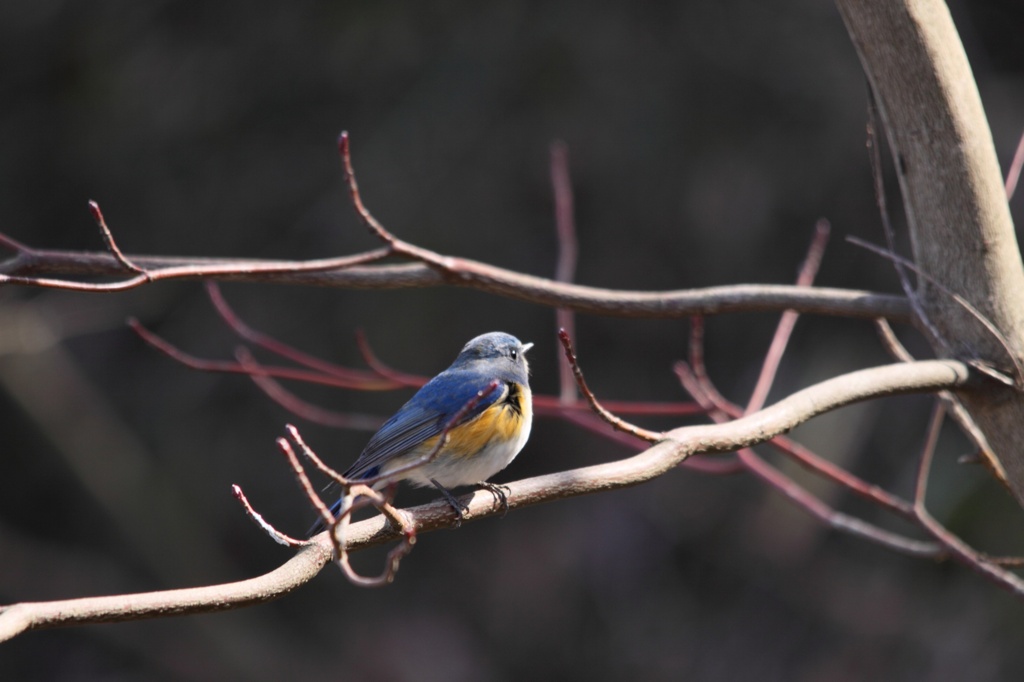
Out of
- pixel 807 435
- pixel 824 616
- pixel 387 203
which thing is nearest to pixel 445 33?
pixel 387 203

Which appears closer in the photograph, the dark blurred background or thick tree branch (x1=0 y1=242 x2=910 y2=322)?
thick tree branch (x1=0 y1=242 x2=910 y2=322)

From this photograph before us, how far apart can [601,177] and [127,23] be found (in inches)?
124

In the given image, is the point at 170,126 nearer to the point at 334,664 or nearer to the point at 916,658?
the point at 334,664

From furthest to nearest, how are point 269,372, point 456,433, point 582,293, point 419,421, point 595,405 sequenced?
point 269,372 → point 419,421 → point 456,433 → point 582,293 → point 595,405

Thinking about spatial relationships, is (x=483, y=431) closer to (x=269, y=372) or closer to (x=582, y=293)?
(x=582, y=293)

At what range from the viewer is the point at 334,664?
22.5 feet

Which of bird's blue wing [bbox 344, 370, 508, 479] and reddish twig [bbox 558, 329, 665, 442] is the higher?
reddish twig [bbox 558, 329, 665, 442]

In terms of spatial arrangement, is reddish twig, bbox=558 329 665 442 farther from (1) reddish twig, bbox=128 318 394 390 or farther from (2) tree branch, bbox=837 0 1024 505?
(1) reddish twig, bbox=128 318 394 390

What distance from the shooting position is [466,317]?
604 centimetres

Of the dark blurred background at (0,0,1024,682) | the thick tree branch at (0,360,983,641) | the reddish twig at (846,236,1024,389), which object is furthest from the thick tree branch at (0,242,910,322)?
the dark blurred background at (0,0,1024,682)

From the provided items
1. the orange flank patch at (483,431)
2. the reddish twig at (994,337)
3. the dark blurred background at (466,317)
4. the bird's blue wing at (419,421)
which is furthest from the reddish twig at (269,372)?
the dark blurred background at (466,317)

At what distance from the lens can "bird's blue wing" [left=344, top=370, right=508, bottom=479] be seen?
92.2 inches

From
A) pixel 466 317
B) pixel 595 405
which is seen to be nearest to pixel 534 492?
pixel 595 405

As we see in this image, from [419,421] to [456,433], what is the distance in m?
0.17
